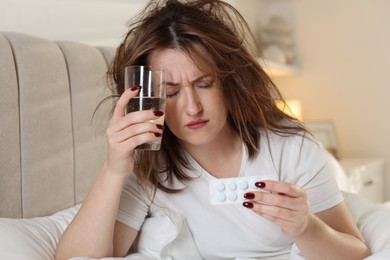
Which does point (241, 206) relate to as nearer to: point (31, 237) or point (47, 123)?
point (31, 237)

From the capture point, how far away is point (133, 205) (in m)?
1.49

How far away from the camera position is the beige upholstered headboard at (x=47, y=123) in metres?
1.62

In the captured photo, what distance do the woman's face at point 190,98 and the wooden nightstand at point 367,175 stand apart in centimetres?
214

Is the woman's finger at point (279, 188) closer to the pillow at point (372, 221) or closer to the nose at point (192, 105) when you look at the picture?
the nose at point (192, 105)

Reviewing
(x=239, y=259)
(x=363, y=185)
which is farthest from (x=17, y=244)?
(x=363, y=185)

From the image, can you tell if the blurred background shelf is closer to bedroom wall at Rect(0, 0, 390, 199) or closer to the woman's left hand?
bedroom wall at Rect(0, 0, 390, 199)

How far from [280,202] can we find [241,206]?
37cm

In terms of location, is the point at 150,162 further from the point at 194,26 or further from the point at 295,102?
the point at 295,102

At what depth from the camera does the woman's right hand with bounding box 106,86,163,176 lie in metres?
1.21

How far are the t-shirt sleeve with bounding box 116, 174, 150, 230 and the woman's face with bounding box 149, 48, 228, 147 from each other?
23 cm

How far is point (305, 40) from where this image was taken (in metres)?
4.24

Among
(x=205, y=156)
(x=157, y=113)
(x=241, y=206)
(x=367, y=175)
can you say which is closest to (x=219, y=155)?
(x=205, y=156)

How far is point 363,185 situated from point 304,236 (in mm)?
2463

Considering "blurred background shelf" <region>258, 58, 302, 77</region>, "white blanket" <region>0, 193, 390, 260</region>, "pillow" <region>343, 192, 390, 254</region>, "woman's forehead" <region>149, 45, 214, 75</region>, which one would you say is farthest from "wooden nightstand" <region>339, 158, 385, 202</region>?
"woman's forehead" <region>149, 45, 214, 75</region>
